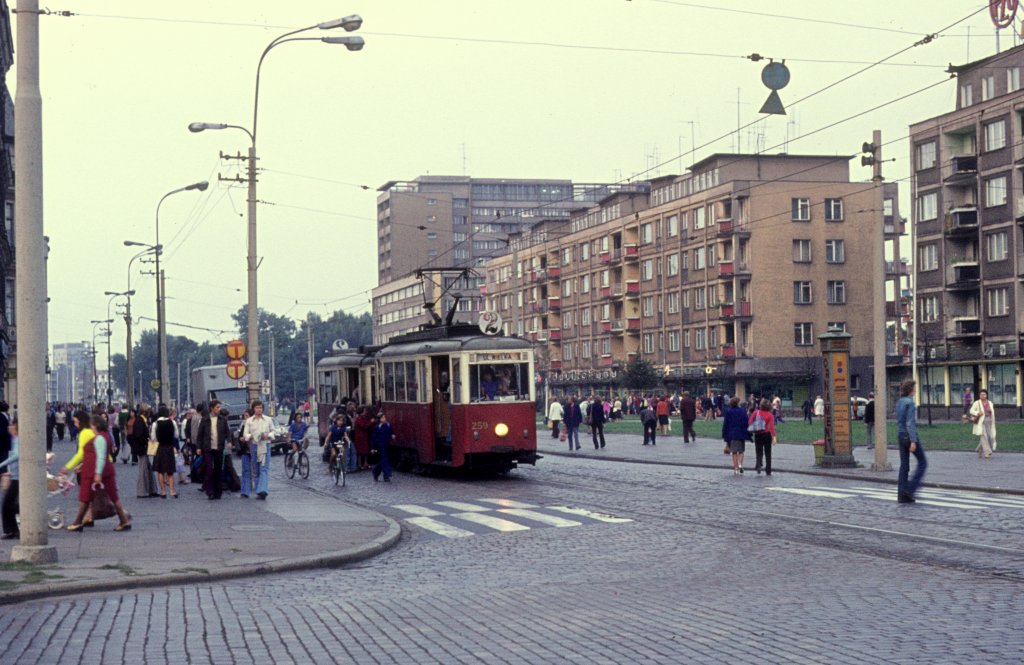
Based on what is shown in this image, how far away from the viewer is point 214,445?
24891 millimetres

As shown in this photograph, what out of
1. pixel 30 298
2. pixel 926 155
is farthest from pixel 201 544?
pixel 926 155

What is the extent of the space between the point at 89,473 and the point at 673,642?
10822mm

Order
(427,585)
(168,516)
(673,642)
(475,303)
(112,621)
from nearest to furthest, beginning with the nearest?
(673,642)
(112,621)
(427,585)
(168,516)
(475,303)

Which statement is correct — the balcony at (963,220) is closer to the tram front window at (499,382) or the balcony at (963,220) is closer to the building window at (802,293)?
the building window at (802,293)

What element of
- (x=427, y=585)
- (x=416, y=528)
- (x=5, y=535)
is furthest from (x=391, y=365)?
(x=427, y=585)

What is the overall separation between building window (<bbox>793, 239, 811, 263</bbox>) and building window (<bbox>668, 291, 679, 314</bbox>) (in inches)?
371

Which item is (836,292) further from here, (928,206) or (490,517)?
(490,517)

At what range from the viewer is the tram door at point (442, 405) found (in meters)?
29.8

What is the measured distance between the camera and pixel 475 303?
143375mm

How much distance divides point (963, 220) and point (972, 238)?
1510 millimetres

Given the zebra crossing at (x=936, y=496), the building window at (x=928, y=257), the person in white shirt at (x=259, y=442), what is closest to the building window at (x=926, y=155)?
the building window at (x=928, y=257)

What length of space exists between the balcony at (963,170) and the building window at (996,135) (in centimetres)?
127

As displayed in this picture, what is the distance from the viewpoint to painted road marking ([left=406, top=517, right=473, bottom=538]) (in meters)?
18.2

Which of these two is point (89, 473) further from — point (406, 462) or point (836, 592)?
point (406, 462)
